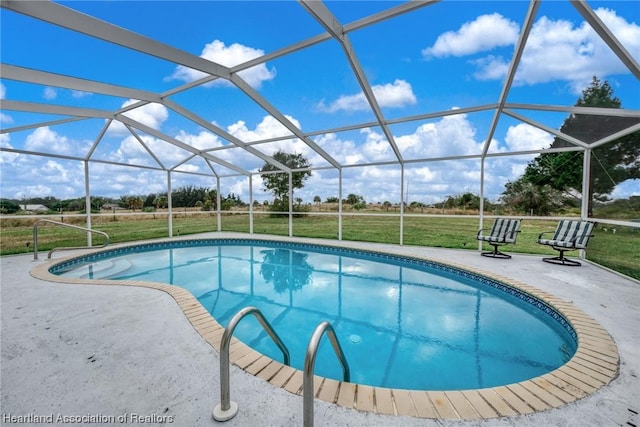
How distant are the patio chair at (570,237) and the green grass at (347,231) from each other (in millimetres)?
417

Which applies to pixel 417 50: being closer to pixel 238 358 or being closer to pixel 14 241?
pixel 238 358

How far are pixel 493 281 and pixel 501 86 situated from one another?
365cm

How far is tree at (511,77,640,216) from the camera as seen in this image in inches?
185

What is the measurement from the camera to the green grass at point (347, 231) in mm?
5742

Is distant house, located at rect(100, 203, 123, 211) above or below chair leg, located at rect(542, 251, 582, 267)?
above

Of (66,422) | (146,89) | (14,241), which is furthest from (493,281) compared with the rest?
(14,241)

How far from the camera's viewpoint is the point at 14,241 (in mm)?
7750

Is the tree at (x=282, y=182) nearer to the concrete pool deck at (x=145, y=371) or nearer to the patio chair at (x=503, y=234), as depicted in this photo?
the patio chair at (x=503, y=234)

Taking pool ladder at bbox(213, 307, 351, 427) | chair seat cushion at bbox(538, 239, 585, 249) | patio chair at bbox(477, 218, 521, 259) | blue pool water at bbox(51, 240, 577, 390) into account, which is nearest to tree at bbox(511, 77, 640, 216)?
chair seat cushion at bbox(538, 239, 585, 249)

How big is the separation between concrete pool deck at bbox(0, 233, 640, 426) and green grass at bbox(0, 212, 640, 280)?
2.46 meters

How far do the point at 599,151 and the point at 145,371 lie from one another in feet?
29.2

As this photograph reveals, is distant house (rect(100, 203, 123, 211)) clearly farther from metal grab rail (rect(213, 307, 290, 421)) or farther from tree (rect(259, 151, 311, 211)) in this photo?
metal grab rail (rect(213, 307, 290, 421))

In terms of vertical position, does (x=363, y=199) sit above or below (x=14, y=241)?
above

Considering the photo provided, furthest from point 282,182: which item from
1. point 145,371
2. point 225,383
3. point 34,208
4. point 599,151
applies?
point 225,383
